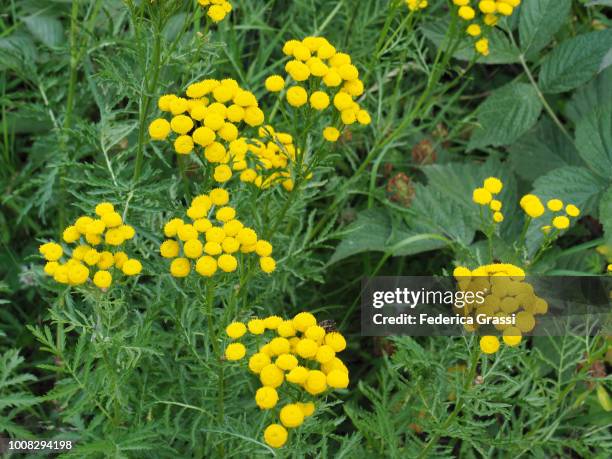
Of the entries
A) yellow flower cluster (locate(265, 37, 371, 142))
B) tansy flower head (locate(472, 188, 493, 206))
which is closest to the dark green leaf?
tansy flower head (locate(472, 188, 493, 206))

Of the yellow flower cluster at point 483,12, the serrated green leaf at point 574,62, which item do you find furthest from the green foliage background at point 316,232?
the yellow flower cluster at point 483,12

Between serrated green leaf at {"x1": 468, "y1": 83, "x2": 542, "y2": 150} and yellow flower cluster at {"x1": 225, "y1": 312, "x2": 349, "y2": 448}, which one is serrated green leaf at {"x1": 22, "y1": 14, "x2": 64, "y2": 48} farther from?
yellow flower cluster at {"x1": 225, "y1": 312, "x2": 349, "y2": 448}

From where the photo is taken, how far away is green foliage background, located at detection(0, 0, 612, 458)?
6.04 feet

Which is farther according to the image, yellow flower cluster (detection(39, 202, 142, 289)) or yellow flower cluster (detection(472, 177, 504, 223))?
yellow flower cluster (detection(472, 177, 504, 223))

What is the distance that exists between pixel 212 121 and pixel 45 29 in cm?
165

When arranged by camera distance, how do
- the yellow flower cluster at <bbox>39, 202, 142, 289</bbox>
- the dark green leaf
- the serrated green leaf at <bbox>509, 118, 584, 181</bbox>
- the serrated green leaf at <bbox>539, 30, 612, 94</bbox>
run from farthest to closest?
the serrated green leaf at <bbox>509, 118, 584, 181</bbox>, the serrated green leaf at <bbox>539, 30, 612, 94</bbox>, the dark green leaf, the yellow flower cluster at <bbox>39, 202, 142, 289</bbox>

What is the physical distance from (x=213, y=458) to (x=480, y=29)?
1573 millimetres

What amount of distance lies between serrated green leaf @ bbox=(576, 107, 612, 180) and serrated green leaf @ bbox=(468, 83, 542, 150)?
189 millimetres

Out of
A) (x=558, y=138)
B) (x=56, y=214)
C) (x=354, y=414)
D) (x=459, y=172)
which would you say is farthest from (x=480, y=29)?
(x=56, y=214)

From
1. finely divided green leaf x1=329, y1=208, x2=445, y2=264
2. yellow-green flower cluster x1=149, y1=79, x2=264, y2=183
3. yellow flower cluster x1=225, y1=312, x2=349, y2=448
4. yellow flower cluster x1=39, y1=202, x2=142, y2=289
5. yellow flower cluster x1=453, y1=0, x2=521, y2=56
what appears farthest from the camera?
finely divided green leaf x1=329, y1=208, x2=445, y2=264

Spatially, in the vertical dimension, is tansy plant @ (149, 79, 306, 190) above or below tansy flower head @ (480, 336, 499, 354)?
above

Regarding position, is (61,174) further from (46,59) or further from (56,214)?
(46,59)

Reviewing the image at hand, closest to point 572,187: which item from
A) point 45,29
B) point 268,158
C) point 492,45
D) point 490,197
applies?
point 492,45

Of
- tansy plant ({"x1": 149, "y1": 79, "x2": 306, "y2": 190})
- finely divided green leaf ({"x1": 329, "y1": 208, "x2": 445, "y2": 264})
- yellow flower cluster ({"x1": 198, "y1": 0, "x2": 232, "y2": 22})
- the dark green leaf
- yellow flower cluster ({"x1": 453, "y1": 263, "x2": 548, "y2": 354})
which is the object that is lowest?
finely divided green leaf ({"x1": 329, "y1": 208, "x2": 445, "y2": 264})
